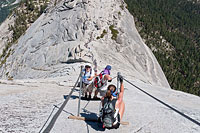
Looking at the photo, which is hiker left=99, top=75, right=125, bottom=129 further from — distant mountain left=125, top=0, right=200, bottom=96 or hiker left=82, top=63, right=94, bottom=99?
distant mountain left=125, top=0, right=200, bottom=96

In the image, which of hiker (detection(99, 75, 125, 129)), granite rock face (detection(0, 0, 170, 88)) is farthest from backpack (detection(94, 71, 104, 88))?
granite rock face (detection(0, 0, 170, 88))

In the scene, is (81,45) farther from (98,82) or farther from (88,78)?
(98,82)

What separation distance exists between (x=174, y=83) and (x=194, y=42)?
4881 centimetres

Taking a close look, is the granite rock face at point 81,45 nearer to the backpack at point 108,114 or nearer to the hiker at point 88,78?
the hiker at point 88,78

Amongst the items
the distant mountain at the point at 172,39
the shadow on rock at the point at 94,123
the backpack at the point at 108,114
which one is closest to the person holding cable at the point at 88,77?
the shadow on rock at the point at 94,123

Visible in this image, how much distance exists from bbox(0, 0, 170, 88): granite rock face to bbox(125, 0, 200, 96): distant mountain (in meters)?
40.1

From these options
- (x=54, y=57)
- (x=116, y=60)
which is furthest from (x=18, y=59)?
(x=116, y=60)

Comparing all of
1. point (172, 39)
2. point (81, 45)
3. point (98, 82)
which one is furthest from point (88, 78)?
point (172, 39)

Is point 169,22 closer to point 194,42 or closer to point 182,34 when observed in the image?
point 182,34

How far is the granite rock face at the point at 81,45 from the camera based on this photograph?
1873cm

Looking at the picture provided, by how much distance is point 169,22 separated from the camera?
101750 mm

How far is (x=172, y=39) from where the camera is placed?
87188 millimetres

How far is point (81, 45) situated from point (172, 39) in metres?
75.3

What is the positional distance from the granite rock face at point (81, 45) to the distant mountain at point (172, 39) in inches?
1578
